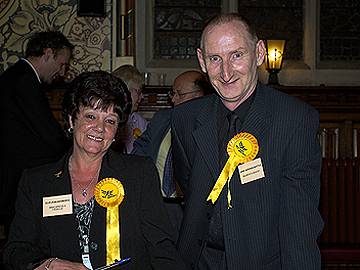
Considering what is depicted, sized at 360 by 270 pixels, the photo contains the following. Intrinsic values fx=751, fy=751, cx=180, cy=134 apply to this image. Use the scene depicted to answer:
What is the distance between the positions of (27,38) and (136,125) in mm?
2236

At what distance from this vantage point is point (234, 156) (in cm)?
245

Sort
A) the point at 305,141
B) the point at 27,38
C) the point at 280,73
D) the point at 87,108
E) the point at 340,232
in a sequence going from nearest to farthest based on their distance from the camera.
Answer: the point at 305,141 < the point at 87,108 < the point at 340,232 < the point at 27,38 < the point at 280,73

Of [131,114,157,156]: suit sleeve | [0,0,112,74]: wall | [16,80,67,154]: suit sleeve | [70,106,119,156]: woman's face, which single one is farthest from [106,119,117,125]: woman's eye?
[0,0,112,74]: wall

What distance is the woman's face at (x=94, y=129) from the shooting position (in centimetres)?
254

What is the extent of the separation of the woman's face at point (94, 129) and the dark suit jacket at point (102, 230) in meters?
0.11

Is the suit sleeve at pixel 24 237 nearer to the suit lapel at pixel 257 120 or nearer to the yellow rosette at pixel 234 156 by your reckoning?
the yellow rosette at pixel 234 156

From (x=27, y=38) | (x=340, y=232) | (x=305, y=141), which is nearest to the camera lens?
(x=305, y=141)

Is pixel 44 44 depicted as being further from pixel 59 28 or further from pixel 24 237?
pixel 24 237

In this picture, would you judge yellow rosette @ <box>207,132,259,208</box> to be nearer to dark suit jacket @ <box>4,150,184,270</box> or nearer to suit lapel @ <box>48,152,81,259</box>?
dark suit jacket @ <box>4,150,184,270</box>

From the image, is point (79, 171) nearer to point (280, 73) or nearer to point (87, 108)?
point (87, 108)

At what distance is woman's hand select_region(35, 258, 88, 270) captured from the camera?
2.40m

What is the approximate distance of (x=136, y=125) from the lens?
5.05 meters

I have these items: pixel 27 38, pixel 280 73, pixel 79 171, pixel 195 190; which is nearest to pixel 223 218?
pixel 195 190

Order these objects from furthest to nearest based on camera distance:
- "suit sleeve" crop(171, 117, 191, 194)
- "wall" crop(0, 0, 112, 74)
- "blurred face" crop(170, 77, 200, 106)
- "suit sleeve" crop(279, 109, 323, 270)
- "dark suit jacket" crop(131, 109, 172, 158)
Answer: "wall" crop(0, 0, 112, 74) → "blurred face" crop(170, 77, 200, 106) → "dark suit jacket" crop(131, 109, 172, 158) → "suit sleeve" crop(171, 117, 191, 194) → "suit sleeve" crop(279, 109, 323, 270)
